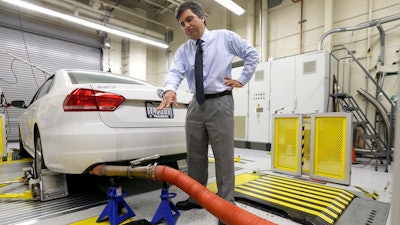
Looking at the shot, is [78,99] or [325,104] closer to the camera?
[78,99]

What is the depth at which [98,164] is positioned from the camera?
1.64m

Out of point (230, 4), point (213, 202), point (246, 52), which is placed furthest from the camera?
point (230, 4)

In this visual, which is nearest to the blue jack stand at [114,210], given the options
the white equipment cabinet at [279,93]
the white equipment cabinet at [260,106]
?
the white equipment cabinet at [279,93]

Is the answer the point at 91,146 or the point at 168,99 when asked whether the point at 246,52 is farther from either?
the point at 91,146

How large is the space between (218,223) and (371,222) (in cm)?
116

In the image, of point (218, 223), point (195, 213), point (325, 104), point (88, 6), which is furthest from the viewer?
point (88, 6)

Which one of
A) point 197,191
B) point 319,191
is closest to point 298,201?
point 319,191

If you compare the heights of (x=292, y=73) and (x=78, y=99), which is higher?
(x=292, y=73)

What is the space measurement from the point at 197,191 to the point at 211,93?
0.78m

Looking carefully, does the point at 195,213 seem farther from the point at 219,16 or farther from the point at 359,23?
the point at 219,16

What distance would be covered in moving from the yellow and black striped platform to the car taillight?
148 cm

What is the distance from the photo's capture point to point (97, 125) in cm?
161

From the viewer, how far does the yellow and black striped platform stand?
1.70m

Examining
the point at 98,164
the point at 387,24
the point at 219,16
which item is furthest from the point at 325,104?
the point at 219,16
